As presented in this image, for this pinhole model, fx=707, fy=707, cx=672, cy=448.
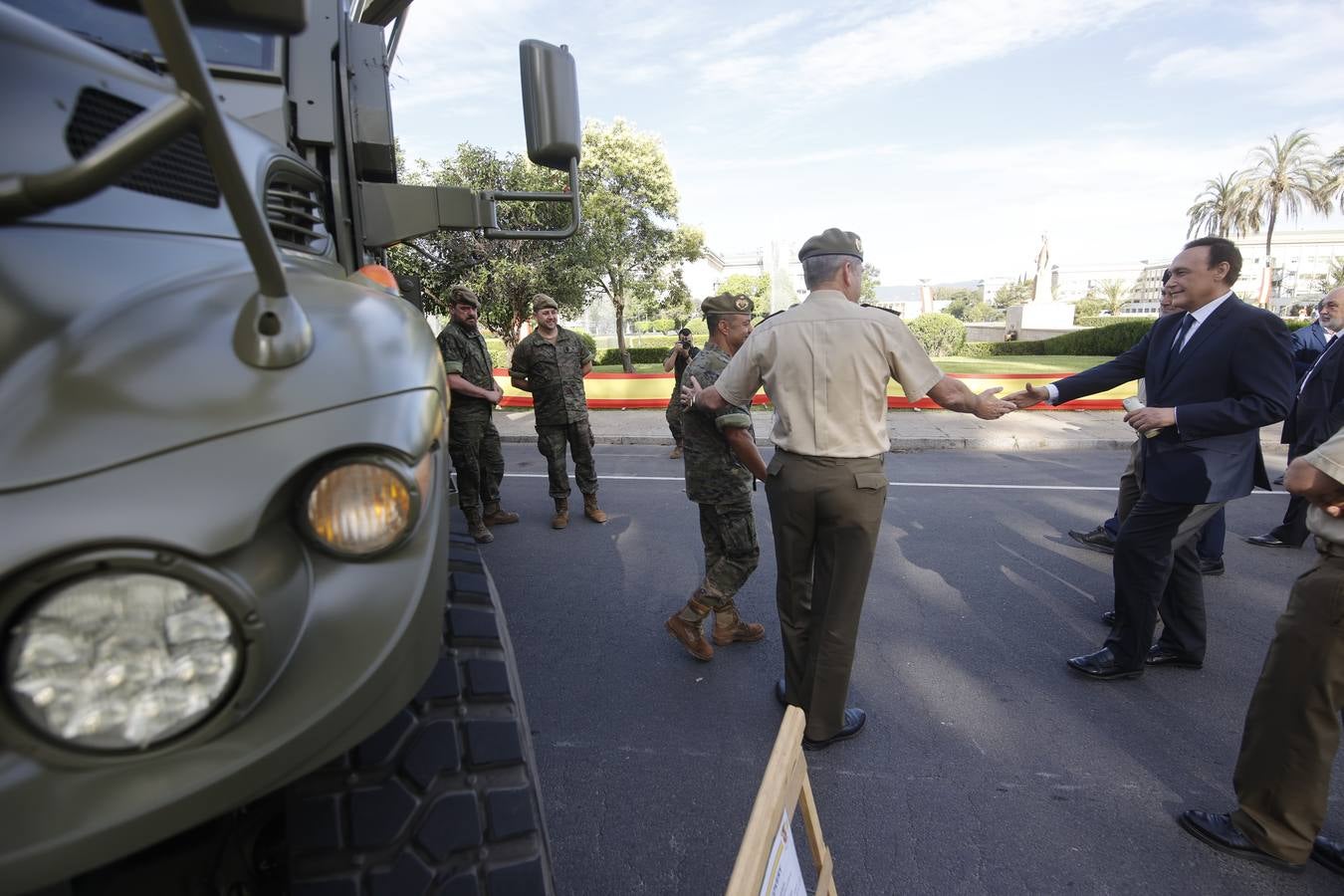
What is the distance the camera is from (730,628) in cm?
362

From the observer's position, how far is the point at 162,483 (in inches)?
32.0

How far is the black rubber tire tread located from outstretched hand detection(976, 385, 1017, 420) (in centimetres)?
222

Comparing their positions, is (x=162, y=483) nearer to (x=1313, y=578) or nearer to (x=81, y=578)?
(x=81, y=578)

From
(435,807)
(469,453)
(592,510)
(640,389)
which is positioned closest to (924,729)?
(435,807)

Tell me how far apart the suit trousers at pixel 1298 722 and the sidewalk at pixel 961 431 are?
6.56 meters

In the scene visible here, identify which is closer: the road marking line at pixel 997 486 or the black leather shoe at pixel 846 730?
the black leather shoe at pixel 846 730

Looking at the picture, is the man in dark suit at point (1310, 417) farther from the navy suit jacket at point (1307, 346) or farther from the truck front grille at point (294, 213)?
the truck front grille at point (294, 213)

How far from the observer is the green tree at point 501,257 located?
1432 centimetres

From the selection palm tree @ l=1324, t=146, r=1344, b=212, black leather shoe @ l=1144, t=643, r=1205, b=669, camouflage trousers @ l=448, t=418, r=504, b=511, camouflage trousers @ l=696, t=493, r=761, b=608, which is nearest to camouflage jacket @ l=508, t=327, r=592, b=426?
camouflage trousers @ l=448, t=418, r=504, b=511

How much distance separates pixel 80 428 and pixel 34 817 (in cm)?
42

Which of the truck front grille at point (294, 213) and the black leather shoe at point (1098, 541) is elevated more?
the truck front grille at point (294, 213)

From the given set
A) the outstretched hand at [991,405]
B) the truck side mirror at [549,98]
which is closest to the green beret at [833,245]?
the outstretched hand at [991,405]

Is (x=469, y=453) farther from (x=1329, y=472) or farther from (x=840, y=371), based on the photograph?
(x=1329, y=472)

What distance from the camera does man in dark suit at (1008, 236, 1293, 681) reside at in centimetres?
284
